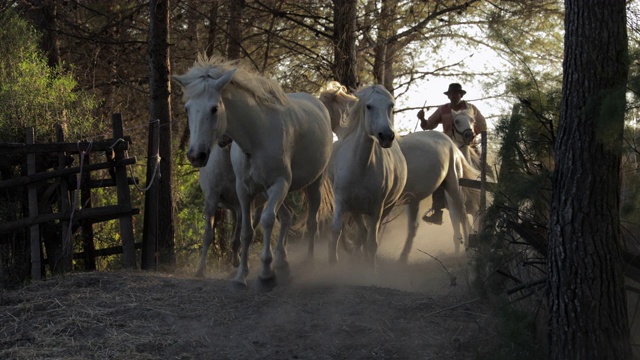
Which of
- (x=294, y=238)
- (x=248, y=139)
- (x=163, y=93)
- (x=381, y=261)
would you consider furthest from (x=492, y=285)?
(x=294, y=238)

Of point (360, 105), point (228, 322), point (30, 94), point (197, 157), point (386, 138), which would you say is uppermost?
point (30, 94)

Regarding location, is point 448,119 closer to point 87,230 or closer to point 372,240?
point 372,240

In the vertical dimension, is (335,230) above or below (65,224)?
below

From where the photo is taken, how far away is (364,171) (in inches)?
370

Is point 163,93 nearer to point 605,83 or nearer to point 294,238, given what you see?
point 294,238

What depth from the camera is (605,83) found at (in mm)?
5305

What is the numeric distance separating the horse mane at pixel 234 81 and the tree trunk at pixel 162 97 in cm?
263

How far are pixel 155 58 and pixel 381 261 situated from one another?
4.16 m

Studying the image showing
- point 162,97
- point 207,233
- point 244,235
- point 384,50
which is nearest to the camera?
point 244,235

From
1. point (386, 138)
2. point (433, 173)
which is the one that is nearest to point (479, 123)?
point (433, 173)

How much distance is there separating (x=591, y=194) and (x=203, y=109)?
3.49 meters

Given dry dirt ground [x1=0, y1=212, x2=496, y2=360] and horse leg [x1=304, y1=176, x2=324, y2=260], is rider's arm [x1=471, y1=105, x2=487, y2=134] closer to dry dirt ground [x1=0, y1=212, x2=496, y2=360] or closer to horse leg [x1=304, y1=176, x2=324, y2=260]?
horse leg [x1=304, y1=176, x2=324, y2=260]

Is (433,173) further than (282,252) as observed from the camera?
Yes

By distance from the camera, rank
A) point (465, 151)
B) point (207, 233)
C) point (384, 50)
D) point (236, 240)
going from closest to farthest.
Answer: point (236, 240)
point (207, 233)
point (465, 151)
point (384, 50)
